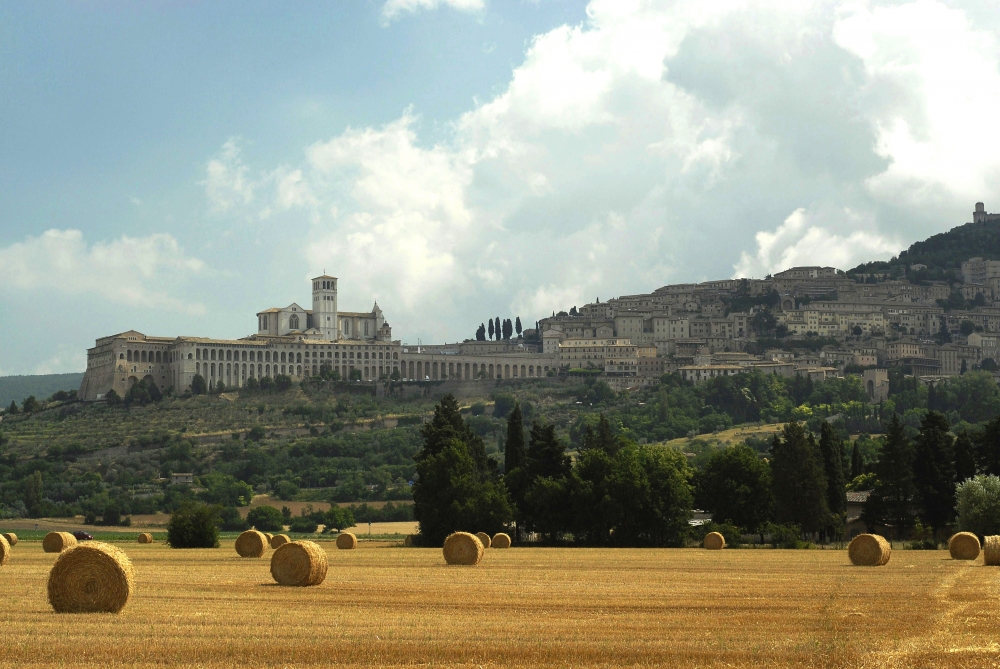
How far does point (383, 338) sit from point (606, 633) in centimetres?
14809

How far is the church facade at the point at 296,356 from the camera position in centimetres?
14388

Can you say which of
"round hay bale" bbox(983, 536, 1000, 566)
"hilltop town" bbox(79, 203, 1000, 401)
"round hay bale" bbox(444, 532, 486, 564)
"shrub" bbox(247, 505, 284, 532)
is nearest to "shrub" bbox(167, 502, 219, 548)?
"round hay bale" bbox(444, 532, 486, 564)

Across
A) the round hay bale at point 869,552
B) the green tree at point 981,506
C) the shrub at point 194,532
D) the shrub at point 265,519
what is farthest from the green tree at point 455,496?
the shrub at point 265,519

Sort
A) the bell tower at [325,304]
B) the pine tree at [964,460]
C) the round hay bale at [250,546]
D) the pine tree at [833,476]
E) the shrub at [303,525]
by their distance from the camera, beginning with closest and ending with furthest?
1. the round hay bale at [250,546]
2. the pine tree at [964,460]
3. the pine tree at [833,476]
4. the shrub at [303,525]
5. the bell tower at [325,304]

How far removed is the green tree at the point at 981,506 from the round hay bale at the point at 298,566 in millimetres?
27200

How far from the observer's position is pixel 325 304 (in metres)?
164

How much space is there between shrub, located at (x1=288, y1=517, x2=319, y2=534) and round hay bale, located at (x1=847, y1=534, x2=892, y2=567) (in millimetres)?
51216

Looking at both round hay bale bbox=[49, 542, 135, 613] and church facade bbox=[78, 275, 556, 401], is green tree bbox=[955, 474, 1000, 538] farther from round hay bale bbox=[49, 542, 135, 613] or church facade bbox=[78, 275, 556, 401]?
church facade bbox=[78, 275, 556, 401]

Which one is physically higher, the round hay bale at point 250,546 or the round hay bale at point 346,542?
the round hay bale at point 250,546

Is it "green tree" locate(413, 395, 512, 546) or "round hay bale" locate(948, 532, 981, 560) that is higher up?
"green tree" locate(413, 395, 512, 546)

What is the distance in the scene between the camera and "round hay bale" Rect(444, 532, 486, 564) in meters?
31.8

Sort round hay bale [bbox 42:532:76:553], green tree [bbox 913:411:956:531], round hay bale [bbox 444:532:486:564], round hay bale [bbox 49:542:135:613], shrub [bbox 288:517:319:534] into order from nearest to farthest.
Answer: round hay bale [bbox 49:542:135:613]
round hay bale [bbox 444:532:486:564]
round hay bale [bbox 42:532:76:553]
green tree [bbox 913:411:956:531]
shrub [bbox 288:517:319:534]

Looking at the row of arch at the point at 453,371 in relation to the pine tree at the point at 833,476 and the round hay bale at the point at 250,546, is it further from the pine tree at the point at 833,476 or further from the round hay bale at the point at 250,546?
the round hay bale at the point at 250,546

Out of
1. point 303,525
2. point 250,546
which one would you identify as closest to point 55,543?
point 250,546
